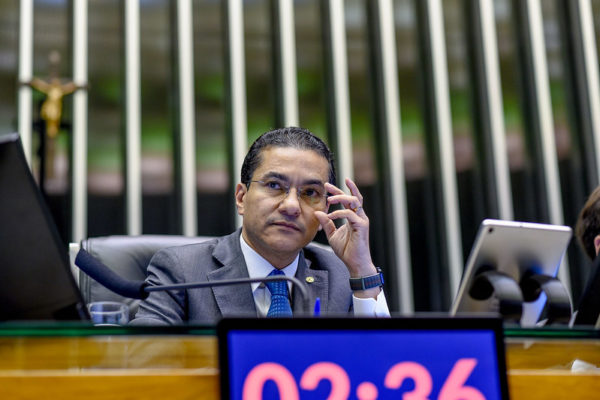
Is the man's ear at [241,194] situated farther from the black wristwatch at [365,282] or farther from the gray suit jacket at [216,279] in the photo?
the black wristwatch at [365,282]

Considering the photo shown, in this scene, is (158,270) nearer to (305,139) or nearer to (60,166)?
(305,139)

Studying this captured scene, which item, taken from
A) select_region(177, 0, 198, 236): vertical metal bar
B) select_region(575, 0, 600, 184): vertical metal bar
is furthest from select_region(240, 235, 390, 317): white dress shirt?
select_region(575, 0, 600, 184): vertical metal bar

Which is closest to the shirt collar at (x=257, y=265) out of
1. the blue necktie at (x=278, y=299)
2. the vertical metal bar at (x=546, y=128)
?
the blue necktie at (x=278, y=299)

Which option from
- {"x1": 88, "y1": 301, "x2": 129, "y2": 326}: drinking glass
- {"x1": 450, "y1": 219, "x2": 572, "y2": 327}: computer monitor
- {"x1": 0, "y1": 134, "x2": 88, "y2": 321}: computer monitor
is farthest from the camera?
{"x1": 450, "y1": 219, "x2": 572, "y2": 327}: computer monitor

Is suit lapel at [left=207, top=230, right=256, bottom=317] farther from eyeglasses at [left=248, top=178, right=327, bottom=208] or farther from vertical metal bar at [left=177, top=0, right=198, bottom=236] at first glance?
vertical metal bar at [left=177, top=0, right=198, bottom=236]

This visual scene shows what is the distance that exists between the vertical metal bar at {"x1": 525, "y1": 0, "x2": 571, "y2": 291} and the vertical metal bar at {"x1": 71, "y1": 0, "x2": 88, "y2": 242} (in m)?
2.74

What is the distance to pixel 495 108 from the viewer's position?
13.1 feet

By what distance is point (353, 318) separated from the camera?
0.62 meters

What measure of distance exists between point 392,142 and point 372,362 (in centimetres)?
340

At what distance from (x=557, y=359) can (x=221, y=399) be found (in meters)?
0.37

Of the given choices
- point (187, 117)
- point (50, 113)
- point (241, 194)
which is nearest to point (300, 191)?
point (241, 194)

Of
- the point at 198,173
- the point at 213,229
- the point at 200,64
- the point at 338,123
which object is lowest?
the point at 213,229

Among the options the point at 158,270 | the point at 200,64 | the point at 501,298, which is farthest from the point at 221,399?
the point at 200,64

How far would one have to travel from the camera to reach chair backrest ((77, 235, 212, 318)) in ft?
5.71
